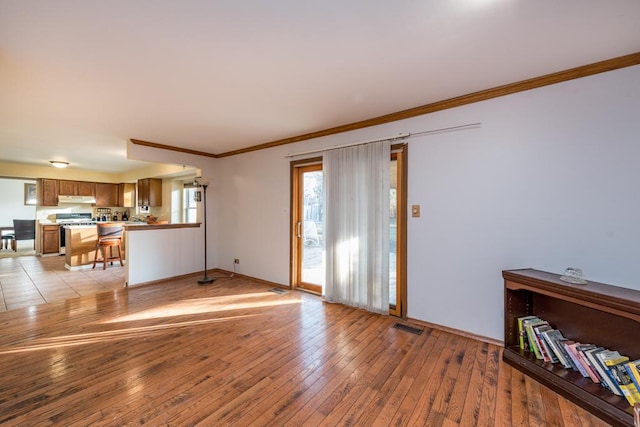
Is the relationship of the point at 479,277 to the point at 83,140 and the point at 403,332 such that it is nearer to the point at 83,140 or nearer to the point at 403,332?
the point at 403,332

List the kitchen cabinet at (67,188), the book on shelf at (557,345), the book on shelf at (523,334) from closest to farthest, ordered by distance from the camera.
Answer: the book on shelf at (557,345), the book on shelf at (523,334), the kitchen cabinet at (67,188)

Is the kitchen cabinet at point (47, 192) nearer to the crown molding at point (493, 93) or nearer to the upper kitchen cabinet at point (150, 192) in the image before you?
the upper kitchen cabinet at point (150, 192)

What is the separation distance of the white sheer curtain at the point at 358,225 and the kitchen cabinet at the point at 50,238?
8.14 m

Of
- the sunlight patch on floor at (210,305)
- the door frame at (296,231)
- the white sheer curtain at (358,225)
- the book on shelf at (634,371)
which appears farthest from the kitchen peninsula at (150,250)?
the book on shelf at (634,371)

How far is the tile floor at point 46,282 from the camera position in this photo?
12.5 ft

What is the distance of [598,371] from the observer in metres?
1.80

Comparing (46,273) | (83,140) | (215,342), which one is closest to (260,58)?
(215,342)

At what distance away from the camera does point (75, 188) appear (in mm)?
7664

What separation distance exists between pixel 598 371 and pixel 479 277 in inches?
40.0

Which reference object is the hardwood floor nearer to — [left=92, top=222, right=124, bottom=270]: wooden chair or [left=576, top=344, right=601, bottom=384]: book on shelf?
[left=576, top=344, right=601, bottom=384]: book on shelf

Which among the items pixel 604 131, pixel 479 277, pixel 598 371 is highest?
pixel 604 131

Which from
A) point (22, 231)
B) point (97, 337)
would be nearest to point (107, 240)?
point (97, 337)

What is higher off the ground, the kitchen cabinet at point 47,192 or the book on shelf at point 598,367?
the kitchen cabinet at point 47,192

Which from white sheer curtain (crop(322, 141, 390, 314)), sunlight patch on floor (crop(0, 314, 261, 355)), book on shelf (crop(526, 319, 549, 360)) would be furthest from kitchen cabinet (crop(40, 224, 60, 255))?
book on shelf (crop(526, 319, 549, 360))
